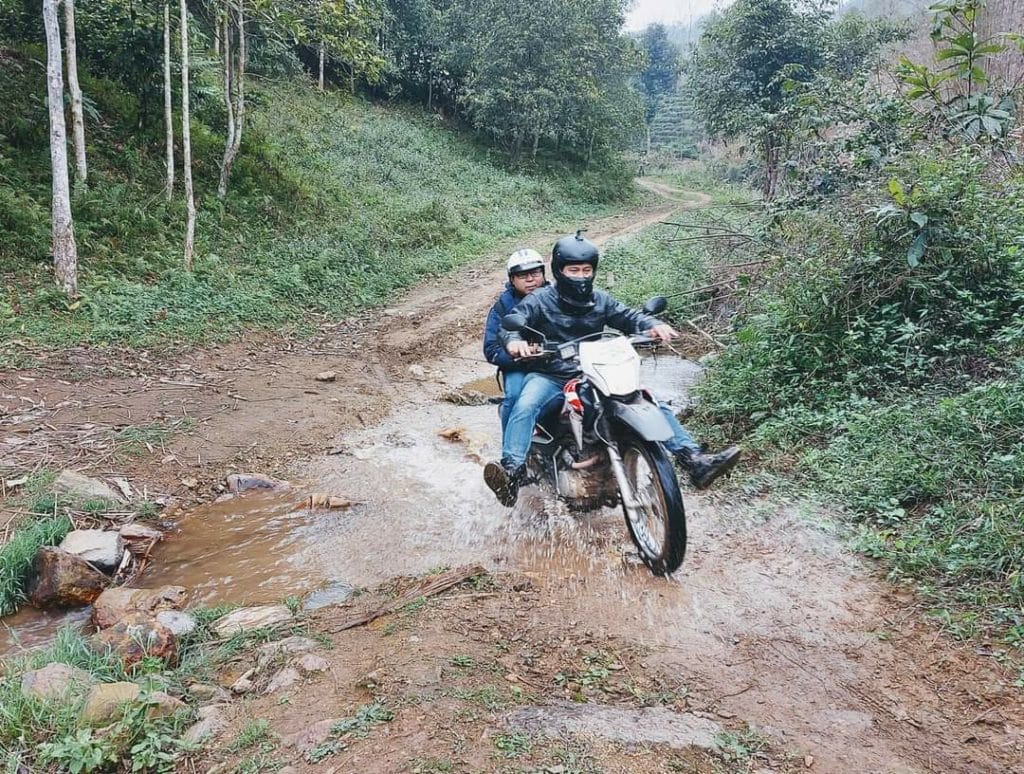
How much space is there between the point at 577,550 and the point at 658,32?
6141cm

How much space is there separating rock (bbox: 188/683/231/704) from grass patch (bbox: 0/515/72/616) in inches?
71.9

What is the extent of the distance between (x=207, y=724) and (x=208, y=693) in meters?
0.32

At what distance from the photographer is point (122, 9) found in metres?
11.9

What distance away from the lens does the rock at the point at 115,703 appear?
258 cm

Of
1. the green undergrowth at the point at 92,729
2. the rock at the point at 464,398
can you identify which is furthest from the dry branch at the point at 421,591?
the rock at the point at 464,398

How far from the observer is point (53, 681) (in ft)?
8.89

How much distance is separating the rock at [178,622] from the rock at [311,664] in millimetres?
847

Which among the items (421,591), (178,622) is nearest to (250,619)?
(178,622)

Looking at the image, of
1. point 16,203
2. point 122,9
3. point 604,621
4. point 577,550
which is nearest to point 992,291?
point 577,550

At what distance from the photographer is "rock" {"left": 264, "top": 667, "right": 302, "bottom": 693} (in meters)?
2.89

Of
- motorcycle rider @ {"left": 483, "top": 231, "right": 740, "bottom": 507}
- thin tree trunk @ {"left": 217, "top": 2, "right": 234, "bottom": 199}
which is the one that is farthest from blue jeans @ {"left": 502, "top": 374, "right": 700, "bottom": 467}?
→ thin tree trunk @ {"left": 217, "top": 2, "right": 234, "bottom": 199}

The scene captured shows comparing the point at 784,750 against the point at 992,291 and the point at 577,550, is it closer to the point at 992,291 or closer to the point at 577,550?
the point at 577,550

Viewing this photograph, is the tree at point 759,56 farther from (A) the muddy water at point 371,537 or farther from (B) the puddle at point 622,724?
(B) the puddle at point 622,724

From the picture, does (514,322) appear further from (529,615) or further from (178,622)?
(178,622)
